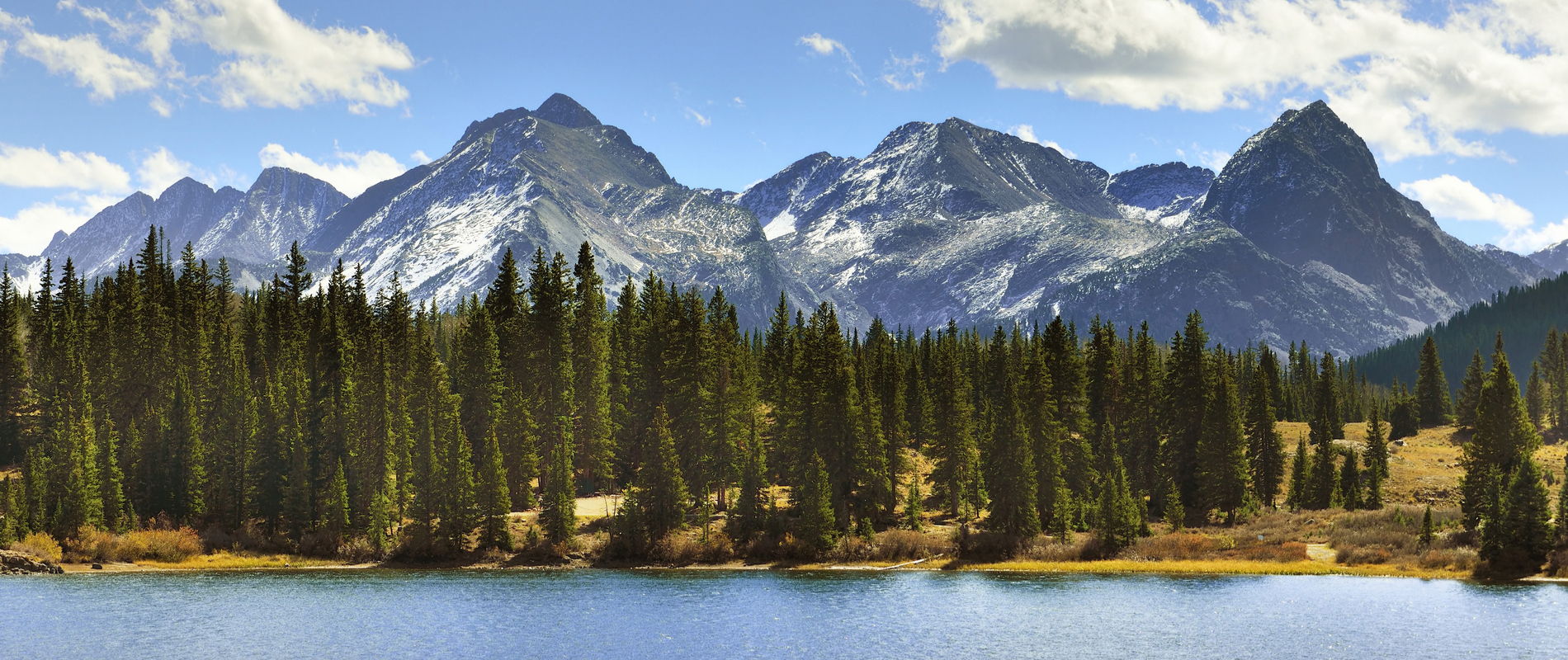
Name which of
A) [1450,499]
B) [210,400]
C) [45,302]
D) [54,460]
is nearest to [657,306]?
[210,400]

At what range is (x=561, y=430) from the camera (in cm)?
10181

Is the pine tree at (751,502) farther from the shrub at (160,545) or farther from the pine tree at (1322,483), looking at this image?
the pine tree at (1322,483)

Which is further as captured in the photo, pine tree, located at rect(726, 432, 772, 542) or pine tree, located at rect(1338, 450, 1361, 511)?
pine tree, located at rect(1338, 450, 1361, 511)

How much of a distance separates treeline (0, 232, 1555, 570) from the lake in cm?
870

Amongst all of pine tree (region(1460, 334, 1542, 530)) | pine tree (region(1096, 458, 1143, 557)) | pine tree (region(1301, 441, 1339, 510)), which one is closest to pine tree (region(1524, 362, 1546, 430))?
pine tree (region(1301, 441, 1339, 510))

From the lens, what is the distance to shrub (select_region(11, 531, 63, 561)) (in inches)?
3337

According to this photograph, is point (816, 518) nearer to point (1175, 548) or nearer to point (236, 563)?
point (1175, 548)

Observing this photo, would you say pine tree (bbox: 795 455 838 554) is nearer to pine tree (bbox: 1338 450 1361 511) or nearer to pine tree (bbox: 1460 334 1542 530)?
pine tree (bbox: 1460 334 1542 530)

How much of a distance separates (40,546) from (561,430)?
1446 inches

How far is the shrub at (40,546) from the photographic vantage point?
84.8 meters

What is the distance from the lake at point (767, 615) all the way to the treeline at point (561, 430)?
28.5 feet

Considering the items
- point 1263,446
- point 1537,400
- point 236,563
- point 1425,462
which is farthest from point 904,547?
point 1537,400

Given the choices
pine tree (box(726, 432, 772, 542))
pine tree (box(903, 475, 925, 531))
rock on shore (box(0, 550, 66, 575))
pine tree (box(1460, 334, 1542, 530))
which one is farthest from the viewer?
pine tree (box(903, 475, 925, 531))

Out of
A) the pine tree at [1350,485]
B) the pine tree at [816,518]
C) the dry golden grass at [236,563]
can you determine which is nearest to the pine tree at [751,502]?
the pine tree at [816,518]
